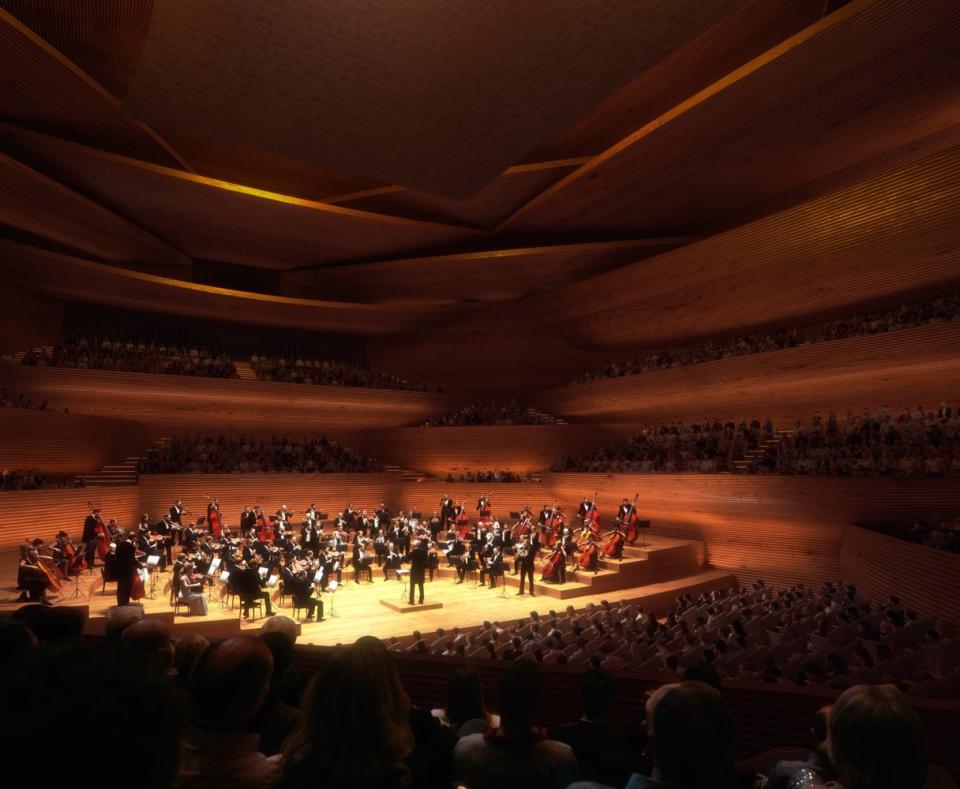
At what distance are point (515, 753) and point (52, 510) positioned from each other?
49.2ft

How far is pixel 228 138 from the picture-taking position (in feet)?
34.9

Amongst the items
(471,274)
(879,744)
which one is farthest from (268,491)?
(879,744)

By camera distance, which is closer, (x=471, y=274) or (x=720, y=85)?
(x=720, y=85)

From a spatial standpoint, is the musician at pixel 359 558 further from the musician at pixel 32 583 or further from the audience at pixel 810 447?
the audience at pixel 810 447

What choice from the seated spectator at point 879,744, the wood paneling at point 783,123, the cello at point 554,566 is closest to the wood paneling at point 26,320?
the wood paneling at point 783,123

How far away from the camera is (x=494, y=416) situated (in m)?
21.3

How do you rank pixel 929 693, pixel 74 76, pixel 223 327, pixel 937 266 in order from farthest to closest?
pixel 223 327 → pixel 937 266 → pixel 74 76 → pixel 929 693

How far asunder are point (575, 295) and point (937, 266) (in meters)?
8.85

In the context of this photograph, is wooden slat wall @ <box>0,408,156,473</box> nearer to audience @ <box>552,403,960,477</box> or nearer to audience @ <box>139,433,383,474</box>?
audience @ <box>139,433,383,474</box>

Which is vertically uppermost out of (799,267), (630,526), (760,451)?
(799,267)

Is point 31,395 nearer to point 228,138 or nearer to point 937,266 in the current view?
point 228,138

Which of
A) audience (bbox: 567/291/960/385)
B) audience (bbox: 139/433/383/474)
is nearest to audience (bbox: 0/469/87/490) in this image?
audience (bbox: 139/433/383/474)

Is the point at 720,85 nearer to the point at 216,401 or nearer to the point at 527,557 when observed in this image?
the point at 527,557

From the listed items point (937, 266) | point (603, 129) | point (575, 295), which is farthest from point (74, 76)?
point (937, 266)
